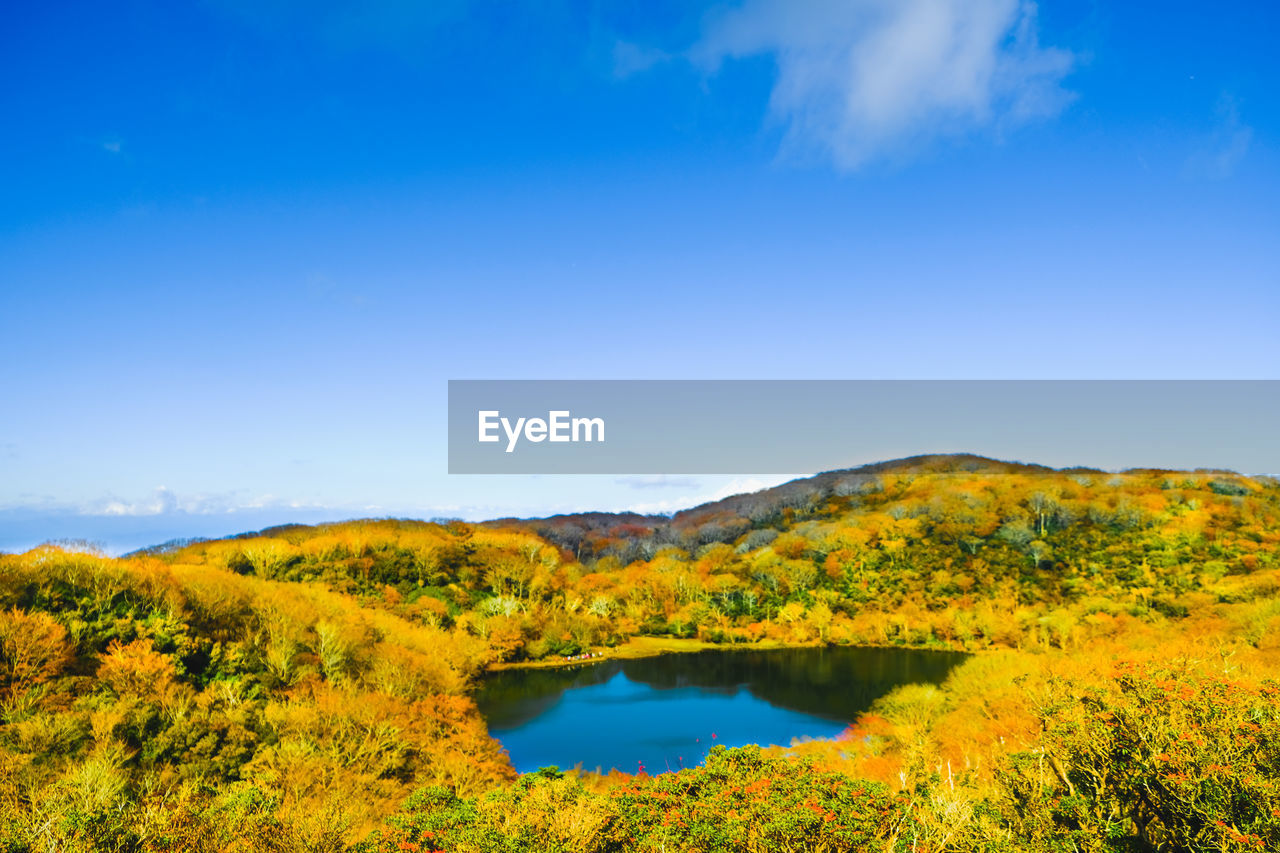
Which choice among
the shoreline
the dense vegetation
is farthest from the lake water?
the dense vegetation

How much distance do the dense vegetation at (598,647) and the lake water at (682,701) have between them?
3.39 meters

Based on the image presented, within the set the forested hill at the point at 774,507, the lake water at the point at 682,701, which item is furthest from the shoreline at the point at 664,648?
the forested hill at the point at 774,507

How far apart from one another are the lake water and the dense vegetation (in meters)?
3.39

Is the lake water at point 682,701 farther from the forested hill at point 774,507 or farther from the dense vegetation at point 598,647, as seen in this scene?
the forested hill at point 774,507

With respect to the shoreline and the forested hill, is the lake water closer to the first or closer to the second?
the shoreline

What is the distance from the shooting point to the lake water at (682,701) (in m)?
31.2

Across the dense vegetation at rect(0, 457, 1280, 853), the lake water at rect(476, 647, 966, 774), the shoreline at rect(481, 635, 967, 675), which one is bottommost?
the lake water at rect(476, 647, 966, 774)

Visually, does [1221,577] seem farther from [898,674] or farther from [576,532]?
[576,532]

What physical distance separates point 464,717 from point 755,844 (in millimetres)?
19777

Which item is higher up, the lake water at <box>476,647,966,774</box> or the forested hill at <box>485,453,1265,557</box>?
the forested hill at <box>485,453,1265,557</box>

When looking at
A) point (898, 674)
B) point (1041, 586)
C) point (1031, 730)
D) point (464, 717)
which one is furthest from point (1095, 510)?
point (464, 717)

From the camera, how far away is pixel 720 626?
202ft

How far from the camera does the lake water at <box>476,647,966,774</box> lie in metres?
31.2

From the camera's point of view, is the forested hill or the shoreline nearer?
the shoreline
